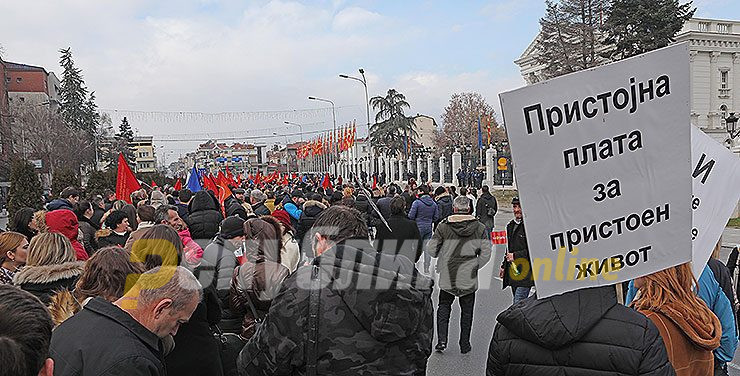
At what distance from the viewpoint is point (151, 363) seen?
2.63 m

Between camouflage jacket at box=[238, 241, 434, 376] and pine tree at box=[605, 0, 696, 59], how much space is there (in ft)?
138

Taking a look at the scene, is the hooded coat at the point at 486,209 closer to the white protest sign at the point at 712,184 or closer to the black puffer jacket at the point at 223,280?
the black puffer jacket at the point at 223,280

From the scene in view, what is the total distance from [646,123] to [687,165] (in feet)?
0.79

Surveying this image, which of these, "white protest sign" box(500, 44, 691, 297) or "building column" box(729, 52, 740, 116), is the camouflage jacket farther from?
"building column" box(729, 52, 740, 116)

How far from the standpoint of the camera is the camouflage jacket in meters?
2.93

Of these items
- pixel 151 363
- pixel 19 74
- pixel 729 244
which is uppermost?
pixel 19 74

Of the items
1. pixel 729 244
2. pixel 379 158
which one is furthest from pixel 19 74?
pixel 729 244

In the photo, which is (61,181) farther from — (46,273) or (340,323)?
(340,323)

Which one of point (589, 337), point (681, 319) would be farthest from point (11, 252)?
point (681, 319)

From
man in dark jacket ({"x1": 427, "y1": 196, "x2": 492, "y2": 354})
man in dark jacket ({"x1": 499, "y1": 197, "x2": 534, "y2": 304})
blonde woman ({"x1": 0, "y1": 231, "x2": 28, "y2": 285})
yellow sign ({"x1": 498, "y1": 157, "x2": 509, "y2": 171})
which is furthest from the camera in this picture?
yellow sign ({"x1": 498, "y1": 157, "x2": 509, "y2": 171})

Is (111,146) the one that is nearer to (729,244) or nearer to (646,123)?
(729,244)

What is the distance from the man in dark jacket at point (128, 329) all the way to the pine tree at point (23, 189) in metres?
18.6

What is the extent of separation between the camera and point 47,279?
13.4 ft

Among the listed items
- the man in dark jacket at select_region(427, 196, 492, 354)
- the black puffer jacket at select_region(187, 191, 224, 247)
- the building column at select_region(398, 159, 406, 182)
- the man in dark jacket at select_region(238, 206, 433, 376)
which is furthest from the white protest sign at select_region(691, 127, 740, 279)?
the building column at select_region(398, 159, 406, 182)
